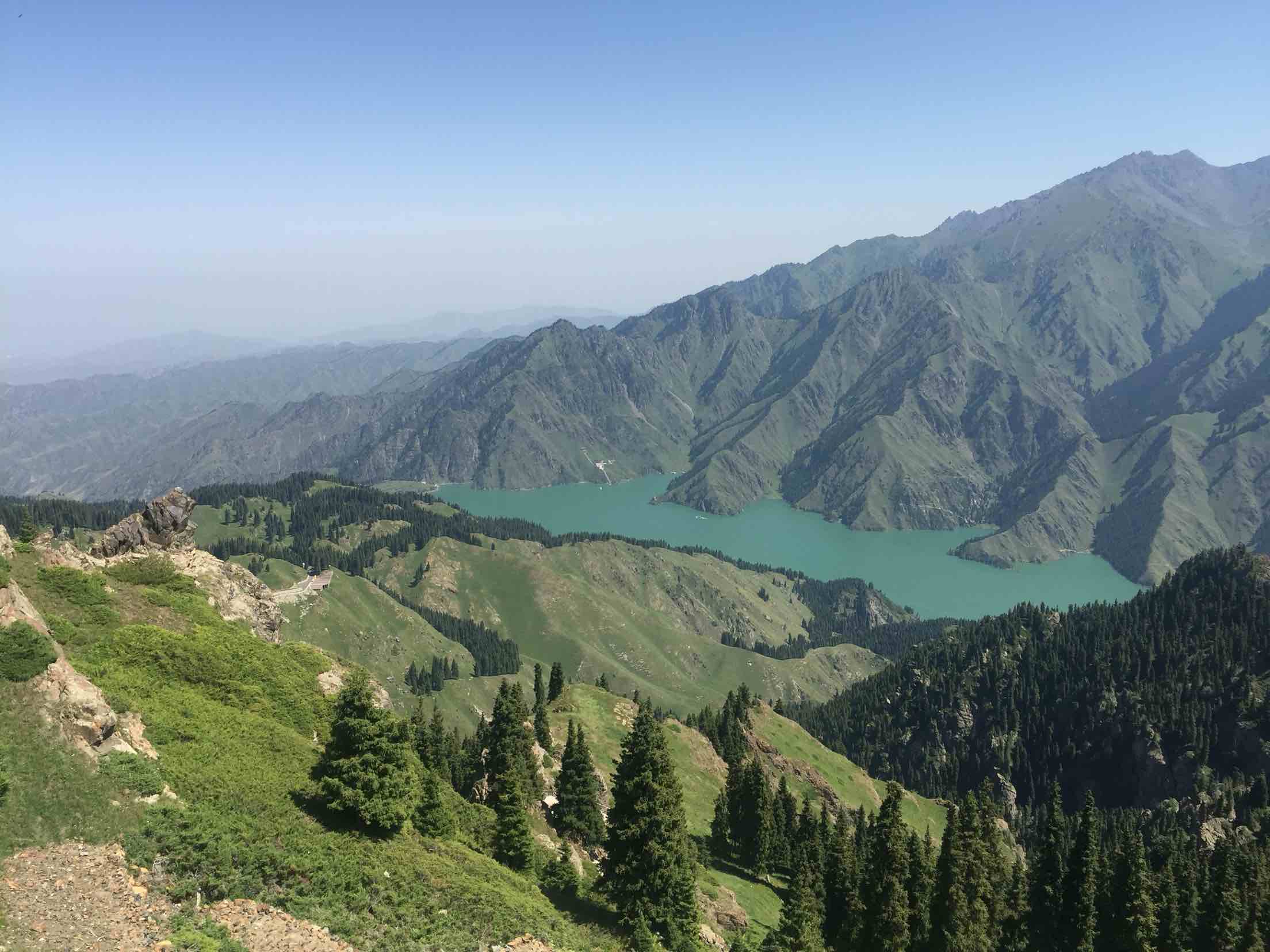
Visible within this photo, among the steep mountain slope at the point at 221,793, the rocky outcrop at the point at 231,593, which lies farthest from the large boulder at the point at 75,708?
the rocky outcrop at the point at 231,593

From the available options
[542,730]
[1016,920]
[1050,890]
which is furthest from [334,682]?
[1016,920]

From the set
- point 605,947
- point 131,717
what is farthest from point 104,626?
point 605,947

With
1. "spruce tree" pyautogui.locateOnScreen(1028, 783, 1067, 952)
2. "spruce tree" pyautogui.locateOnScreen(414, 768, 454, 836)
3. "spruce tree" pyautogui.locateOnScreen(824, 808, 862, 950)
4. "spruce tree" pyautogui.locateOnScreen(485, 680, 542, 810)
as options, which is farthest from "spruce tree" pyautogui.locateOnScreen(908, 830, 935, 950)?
"spruce tree" pyautogui.locateOnScreen(414, 768, 454, 836)

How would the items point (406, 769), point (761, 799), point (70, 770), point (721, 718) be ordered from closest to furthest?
point (70, 770) < point (406, 769) < point (761, 799) < point (721, 718)

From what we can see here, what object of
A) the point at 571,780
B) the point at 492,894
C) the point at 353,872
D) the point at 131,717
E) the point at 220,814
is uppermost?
the point at 131,717

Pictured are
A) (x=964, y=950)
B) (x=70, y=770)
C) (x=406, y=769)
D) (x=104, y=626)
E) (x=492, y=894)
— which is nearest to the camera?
(x=70, y=770)

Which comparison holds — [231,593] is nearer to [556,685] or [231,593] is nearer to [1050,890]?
[556,685]

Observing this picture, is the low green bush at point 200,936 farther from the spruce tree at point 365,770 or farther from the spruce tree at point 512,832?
the spruce tree at point 512,832

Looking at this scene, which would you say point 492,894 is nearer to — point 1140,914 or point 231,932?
point 231,932
